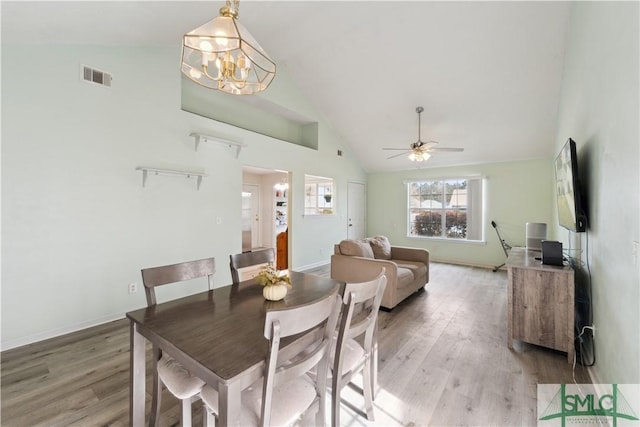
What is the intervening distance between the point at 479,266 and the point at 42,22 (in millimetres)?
7666

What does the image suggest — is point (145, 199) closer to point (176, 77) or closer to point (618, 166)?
point (176, 77)

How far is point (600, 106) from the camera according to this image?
74.9 inches

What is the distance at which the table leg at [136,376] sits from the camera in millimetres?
1394

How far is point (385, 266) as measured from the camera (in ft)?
10.9

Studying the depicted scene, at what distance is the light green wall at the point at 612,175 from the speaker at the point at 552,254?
187mm

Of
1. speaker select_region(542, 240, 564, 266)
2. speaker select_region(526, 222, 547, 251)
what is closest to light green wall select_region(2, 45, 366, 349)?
speaker select_region(542, 240, 564, 266)

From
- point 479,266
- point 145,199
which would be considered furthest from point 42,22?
point 479,266

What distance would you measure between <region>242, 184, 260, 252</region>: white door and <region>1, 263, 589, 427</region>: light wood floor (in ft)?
15.4

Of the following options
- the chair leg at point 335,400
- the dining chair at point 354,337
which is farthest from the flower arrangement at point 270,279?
the chair leg at point 335,400

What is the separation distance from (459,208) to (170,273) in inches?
256

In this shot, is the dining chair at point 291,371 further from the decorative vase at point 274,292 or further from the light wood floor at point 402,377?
the light wood floor at point 402,377

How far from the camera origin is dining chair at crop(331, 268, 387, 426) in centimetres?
134

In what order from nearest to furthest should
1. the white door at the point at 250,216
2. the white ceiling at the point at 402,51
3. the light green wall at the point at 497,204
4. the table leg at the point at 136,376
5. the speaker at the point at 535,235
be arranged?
the table leg at the point at 136,376 → the white ceiling at the point at 402,51 → the speaker at the point at 535,235 → the light green wall at the point at 497,204 → the white door at the point at 250,216

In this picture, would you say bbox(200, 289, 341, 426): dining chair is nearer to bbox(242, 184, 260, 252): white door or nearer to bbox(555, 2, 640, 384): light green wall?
bbox(555, 2, 640, 384): light green wall
